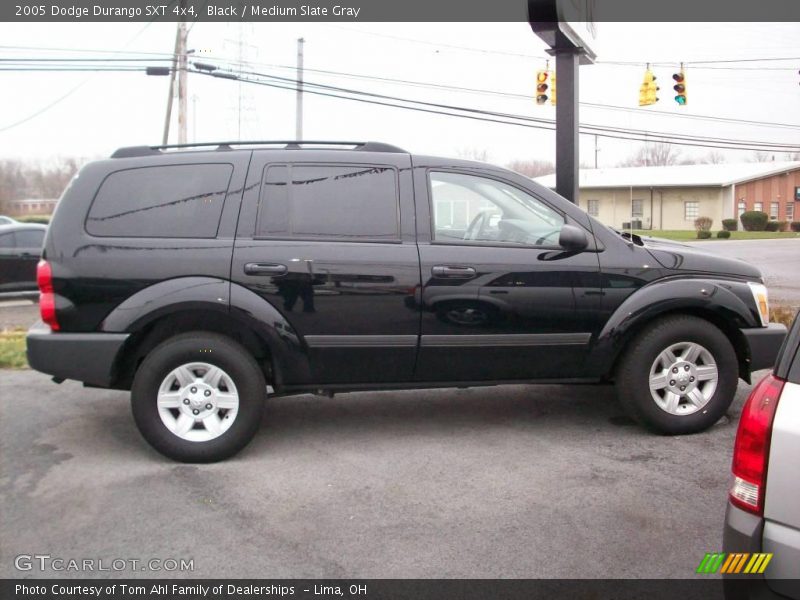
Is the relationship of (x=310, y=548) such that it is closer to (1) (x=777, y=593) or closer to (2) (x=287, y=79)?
(1) (x=777, y=593)

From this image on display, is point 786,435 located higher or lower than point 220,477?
higher

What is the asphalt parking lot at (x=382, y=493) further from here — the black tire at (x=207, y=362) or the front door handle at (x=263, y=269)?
the front door handle at (x=263, y=269)

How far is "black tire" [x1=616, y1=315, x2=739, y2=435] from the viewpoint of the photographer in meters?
4.92

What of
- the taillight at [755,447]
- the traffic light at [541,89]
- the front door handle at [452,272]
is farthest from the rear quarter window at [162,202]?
the traffic light at [541,89]

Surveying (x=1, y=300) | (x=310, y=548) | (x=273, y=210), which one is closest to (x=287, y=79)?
(x=1, y=300)

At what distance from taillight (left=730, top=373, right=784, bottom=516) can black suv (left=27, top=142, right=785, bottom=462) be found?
2457 millimetres

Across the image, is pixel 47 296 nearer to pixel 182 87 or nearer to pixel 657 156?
pixel 182 87

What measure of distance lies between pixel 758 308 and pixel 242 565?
3.85 metres

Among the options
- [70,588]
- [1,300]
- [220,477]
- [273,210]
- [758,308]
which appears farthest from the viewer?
[1,300]

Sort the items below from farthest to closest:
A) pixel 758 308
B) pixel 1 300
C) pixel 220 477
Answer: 1. pixel 1 300
2. pixel 758 308
3. pixel 220 477

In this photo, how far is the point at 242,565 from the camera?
131 inches

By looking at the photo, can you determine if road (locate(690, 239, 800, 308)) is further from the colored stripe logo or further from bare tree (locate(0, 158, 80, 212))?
bare tree (locate(0, 158, 80, 212))

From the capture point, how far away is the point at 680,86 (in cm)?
2183

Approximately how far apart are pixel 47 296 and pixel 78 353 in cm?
40
